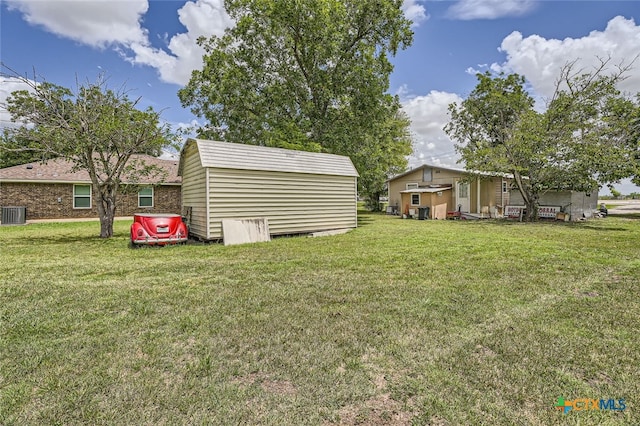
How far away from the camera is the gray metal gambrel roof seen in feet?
28.5

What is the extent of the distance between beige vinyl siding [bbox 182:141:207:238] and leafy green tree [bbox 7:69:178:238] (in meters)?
0.90

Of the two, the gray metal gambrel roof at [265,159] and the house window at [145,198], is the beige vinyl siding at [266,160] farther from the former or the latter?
the house window at [145,198]

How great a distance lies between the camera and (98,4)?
27.3ft

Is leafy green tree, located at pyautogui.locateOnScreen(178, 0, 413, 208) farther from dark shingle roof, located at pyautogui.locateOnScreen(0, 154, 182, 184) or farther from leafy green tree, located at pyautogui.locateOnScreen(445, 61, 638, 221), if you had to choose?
leafy green tree, located at pyautogui.locateOnScreen(445, 61, 638, 221)

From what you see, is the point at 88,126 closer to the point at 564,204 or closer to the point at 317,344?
the point at 317,344

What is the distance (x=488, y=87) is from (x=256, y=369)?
70.5 feet

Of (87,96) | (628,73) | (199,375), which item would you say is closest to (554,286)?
(199,375)

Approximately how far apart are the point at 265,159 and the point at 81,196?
41.8ft

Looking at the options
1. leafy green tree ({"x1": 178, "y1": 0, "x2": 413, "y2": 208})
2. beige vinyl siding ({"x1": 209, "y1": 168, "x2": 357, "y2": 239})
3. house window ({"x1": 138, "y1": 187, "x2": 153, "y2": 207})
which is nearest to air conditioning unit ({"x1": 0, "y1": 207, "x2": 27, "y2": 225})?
house window ({"x1": 138, "y1": 187, "x2": 153, "y2": 207})

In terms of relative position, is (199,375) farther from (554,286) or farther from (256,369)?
(554,286)

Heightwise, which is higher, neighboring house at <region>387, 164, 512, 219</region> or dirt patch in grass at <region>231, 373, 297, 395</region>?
neighboring house at <region>387, 164, 512, 219</region>

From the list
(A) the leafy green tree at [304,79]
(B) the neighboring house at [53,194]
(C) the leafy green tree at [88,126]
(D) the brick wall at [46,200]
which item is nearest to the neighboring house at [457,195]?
(A) the leafy green tree at [304,79]

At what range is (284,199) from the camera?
9.99m

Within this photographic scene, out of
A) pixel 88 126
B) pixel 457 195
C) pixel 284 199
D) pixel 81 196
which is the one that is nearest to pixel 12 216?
pixel 81 196
